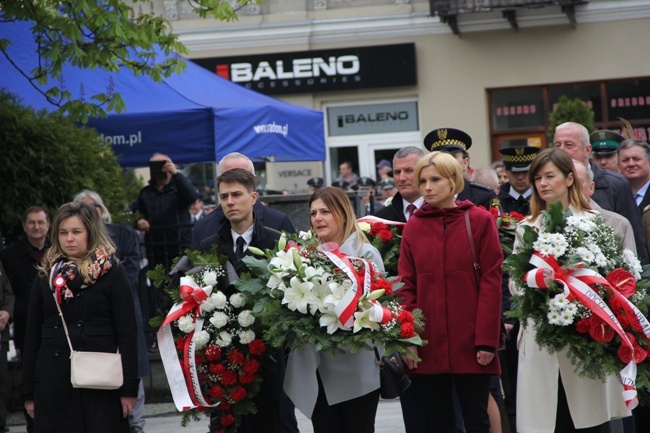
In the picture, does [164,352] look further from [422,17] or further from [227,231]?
[422,17]

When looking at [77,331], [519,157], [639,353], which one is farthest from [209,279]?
[519,157]

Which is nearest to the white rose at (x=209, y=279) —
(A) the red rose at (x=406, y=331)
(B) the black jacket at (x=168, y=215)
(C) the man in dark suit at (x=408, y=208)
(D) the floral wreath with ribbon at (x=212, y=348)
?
(D) the floral wreath with ribbon at (x=212, y=348)

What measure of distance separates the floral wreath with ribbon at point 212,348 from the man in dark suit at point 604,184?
8.89 ft

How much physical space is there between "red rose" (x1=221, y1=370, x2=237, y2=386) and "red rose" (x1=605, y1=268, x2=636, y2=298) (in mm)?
2145

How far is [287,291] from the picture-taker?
19.7 feet

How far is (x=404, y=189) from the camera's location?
760 cm

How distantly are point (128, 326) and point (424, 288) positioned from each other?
1810 mm

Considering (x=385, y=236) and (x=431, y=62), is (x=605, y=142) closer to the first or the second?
(x=385, y=236)

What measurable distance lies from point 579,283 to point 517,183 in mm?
3050

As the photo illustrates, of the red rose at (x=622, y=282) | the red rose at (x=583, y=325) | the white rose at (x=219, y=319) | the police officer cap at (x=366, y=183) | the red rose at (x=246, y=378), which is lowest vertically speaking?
the red rose at (x=246, y=378)

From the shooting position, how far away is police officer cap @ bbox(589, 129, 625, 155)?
9.85 meters

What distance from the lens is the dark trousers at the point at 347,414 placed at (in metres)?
6.22

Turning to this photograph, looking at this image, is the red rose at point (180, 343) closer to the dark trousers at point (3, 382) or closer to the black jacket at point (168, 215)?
the dark trousers at point (3, 382)

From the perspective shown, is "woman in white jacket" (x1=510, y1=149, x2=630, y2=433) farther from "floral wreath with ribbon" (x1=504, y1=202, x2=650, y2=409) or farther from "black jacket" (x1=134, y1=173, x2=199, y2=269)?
"black jacket" (x1=134, y1=173, x2=199, y2=269)
